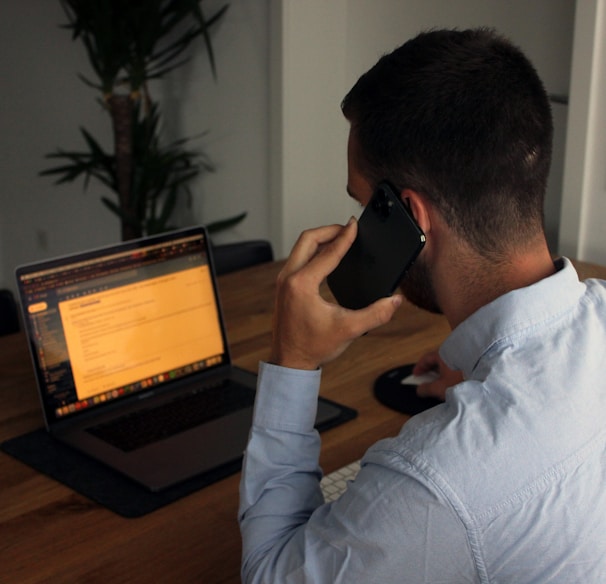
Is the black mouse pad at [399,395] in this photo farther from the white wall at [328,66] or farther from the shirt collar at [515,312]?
the white wall at [328,66]

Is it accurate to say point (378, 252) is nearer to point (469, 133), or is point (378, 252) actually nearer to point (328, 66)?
point (469, 133)

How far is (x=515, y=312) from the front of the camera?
93 centimetres

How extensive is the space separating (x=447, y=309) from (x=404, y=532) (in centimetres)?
28

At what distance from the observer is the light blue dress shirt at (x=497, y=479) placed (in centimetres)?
82

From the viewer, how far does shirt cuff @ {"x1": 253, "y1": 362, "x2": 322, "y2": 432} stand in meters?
1.06

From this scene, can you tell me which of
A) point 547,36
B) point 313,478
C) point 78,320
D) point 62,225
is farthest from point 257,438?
point 62,225

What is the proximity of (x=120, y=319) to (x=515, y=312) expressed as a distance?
0.79 m

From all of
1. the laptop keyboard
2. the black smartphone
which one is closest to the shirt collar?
the black smartphone

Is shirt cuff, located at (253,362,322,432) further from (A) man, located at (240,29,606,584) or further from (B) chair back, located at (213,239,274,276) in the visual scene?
(B) chair back, located at (213,239,274,276)

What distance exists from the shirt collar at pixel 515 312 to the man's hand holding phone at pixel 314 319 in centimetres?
13

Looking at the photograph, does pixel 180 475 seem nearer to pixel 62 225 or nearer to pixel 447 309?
pixel 447 309

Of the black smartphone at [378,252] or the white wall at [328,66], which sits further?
the white wall at [328,66]

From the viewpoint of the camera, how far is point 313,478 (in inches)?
41.8

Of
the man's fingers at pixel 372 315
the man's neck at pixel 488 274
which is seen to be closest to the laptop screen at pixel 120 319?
the man's fingers at pixel 372 315
